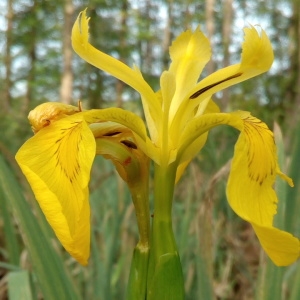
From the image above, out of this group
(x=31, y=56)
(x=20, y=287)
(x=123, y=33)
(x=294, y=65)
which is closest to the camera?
(x=20, y=287)

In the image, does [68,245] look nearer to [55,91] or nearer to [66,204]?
[66,204]

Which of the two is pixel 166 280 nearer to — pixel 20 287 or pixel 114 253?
pixel 20 287

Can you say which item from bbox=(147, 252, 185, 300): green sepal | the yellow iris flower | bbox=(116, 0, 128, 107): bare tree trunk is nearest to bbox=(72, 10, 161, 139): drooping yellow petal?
the yellow iris flower

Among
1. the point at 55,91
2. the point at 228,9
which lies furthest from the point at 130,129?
the point at 55,91

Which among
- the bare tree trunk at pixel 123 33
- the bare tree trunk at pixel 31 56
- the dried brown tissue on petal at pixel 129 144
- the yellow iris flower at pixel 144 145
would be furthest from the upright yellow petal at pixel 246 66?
the bare tree trunk at pixel 123 33

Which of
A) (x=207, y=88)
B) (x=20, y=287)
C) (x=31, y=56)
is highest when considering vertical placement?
(x=31, y=56)

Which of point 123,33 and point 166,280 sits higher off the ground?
point 123,33

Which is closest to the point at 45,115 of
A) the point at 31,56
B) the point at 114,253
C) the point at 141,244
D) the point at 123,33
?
the point at 141,244
